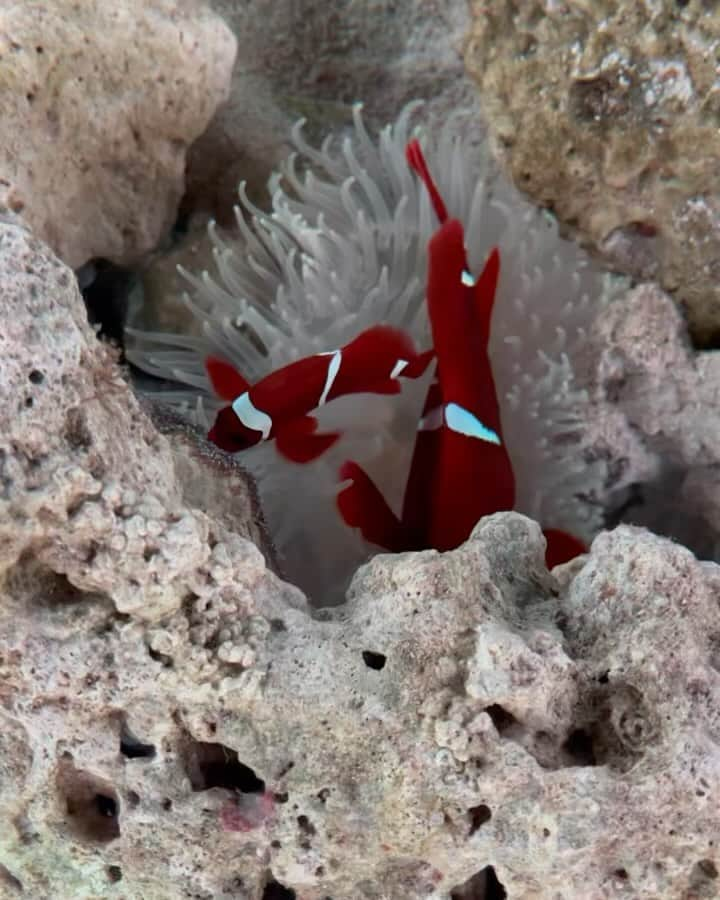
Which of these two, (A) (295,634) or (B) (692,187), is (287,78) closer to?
(B) (692,187)

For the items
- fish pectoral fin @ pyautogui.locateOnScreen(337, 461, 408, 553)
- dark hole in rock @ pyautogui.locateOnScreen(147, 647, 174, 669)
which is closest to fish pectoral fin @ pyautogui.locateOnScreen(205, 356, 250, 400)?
fish pectoral fin @ pyautogui.locateOnScreen(337, 461, 408, 553)

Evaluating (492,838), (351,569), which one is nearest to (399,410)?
(351,569)

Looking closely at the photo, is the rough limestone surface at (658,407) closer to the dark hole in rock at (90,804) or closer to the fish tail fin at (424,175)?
the fish tail fin at (424,175)

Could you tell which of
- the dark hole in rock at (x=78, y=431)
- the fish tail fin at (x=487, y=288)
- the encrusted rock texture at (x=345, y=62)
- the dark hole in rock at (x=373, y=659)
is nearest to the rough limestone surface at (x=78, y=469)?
the dark hole in rock at (x=78, y=431)

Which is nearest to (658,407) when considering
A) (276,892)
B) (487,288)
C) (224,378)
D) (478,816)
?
(487,288)

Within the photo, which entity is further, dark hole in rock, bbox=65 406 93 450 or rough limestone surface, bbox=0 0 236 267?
rough limestone surface, bbox=0 0 236 267

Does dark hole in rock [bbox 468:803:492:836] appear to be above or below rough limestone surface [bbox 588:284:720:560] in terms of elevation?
below

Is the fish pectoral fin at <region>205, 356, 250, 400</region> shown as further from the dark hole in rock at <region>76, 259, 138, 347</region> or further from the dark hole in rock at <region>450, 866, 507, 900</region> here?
the dark hole in rock at <region>450, 866, 507, 900</region>
